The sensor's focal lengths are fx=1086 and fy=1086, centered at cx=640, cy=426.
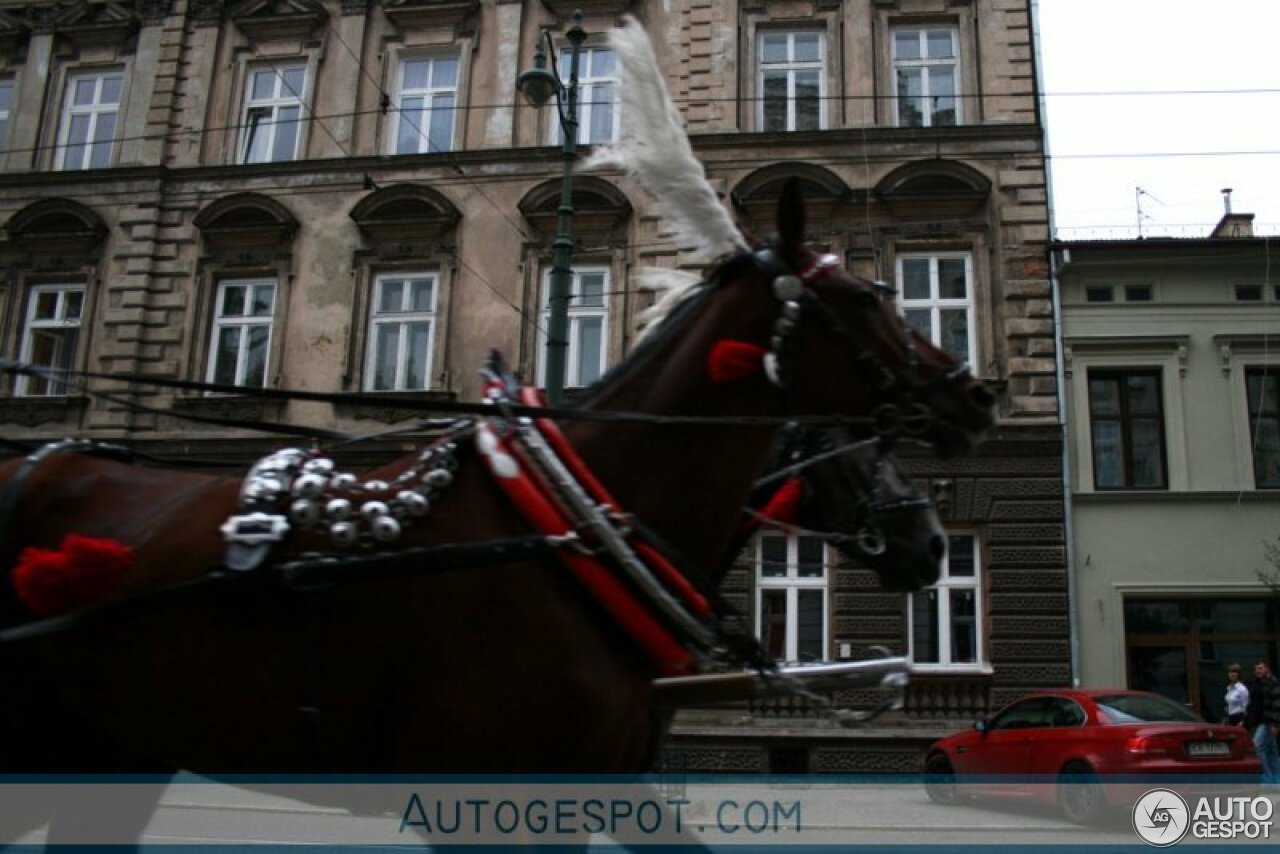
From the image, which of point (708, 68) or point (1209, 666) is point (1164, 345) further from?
point (708, 68)

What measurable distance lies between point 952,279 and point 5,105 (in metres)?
19.0

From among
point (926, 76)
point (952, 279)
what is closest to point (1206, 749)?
point (952, 279)

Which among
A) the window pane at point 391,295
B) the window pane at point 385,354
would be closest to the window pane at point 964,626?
the window pane at point 385,354

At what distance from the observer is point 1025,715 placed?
42.4 feet

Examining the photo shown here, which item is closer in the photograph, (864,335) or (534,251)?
(864,335)

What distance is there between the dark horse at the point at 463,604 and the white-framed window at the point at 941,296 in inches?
594

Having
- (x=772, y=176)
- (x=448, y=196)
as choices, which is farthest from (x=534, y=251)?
(x=772, y=176)

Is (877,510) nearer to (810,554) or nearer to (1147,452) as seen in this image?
(810,554)

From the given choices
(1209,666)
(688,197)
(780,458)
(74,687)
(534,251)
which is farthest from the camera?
(534,251)

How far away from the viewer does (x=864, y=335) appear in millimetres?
3377

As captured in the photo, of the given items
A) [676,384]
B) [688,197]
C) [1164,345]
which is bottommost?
[676,384]

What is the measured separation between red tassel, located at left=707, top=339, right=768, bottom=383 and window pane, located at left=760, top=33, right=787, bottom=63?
17.9 meters

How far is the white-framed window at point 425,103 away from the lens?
802 inches

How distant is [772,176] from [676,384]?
15838 millimetres
